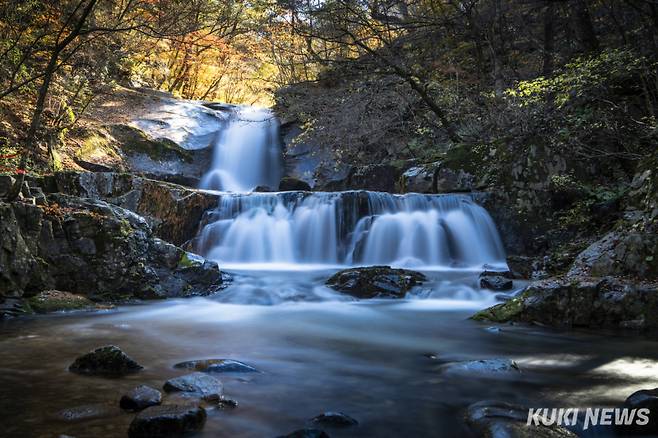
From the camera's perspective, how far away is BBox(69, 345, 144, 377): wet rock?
12.2 ft

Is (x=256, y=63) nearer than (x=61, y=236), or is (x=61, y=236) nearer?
(x=61, y=236)

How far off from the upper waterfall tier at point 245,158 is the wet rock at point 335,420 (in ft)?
49.0

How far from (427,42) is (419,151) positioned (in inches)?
133

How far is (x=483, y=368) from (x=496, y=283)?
440cm

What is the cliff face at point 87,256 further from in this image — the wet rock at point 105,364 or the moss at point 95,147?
the moss at point 95,147

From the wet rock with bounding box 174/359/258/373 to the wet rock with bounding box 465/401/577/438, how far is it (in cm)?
181

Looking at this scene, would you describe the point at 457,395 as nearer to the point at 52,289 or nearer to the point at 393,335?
the point at 393,335

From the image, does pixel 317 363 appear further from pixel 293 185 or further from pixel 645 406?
pixel 293 185

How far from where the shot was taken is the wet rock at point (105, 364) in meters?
3.71

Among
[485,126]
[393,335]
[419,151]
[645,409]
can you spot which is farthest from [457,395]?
[419,151]

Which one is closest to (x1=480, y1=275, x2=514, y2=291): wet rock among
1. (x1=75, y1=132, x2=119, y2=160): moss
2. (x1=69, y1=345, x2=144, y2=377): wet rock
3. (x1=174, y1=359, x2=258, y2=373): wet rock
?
(x1=174, y1=359, x2=258, y2=373): wet rock

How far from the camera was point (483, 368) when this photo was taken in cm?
401

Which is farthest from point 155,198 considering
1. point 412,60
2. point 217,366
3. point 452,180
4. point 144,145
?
point 217,366

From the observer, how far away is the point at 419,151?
14906 mm
